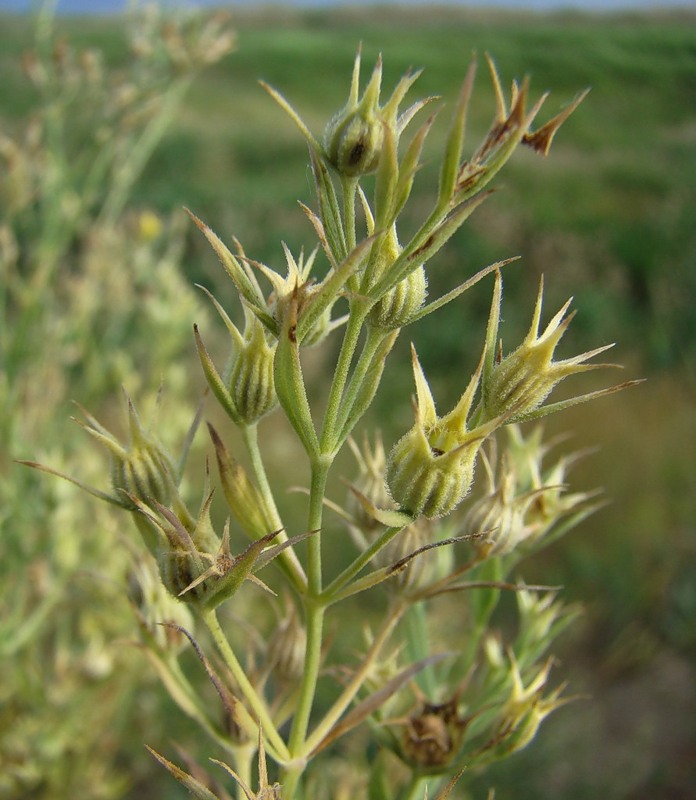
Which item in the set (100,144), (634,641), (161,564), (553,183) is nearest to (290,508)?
(634,641)

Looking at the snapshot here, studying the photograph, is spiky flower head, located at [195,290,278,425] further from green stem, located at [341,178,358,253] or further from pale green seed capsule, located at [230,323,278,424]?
green stem, located at [341,178,358,253]

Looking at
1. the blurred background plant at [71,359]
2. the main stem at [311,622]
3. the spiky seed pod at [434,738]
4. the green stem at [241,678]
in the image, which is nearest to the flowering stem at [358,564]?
the main stem at [311,622]

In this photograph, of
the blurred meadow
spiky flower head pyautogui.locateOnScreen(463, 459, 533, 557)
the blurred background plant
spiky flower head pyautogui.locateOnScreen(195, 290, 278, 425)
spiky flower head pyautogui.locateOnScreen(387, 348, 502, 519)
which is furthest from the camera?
the blurred meadow

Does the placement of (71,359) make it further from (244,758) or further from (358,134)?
(358,134)

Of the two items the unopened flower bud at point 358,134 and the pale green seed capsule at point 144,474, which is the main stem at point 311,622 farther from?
the unopened flower bud at point 358,134

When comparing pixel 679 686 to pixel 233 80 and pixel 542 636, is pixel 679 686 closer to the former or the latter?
pixel 542 636

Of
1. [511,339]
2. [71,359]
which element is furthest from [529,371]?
[511,339]

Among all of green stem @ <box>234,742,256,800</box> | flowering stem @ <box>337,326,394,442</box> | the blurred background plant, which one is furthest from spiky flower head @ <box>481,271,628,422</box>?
the blurred background plant
